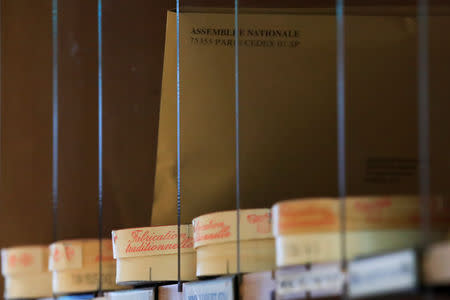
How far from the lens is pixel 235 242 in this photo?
39.7 inches

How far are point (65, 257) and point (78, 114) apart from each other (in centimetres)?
33

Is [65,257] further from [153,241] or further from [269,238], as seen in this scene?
[269,238]

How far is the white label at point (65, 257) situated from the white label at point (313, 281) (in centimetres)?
48

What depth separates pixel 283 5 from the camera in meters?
1.19

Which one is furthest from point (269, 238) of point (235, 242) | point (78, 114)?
point (78, 114)

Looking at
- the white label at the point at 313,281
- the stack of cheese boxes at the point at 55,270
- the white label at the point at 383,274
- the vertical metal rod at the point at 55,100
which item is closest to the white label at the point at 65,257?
the stack of cheese boxes at the point at 55,270

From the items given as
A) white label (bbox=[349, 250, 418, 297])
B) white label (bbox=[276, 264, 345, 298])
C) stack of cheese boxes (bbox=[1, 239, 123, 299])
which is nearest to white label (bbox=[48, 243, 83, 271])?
stack of cheese boxes (bbox=[1, 239, 123, 299])

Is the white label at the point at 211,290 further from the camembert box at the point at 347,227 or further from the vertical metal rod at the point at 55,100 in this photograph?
the vertical metal rod at the point at 55,100

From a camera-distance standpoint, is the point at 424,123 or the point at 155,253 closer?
the point at 424,123

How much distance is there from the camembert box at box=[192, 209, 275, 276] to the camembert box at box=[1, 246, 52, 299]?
0.87 feet

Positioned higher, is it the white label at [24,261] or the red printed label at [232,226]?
the red printed label at [232,226]

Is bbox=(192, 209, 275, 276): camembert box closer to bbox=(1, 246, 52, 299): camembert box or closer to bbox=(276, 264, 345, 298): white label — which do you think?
bbox=(276, 264, 345, 298): white label

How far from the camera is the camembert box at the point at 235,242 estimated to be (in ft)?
3.21

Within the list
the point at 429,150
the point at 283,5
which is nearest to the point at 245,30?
the point at 283,5
